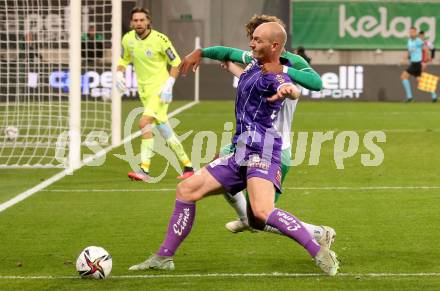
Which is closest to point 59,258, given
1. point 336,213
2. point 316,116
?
point 336,213

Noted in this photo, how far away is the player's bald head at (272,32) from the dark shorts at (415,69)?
24974 millimetres

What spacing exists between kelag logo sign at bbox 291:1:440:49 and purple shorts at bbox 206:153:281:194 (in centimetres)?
2992

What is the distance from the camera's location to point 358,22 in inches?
1511

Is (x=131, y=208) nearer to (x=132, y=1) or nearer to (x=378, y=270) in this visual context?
(x=378, y=270)

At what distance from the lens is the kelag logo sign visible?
38250 millimetres

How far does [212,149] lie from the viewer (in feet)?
61.1

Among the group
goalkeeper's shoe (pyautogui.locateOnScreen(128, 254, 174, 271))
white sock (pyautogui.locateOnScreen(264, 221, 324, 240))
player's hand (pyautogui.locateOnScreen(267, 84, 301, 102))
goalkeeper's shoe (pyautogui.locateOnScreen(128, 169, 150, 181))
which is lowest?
goalkeeper's shoe (pyautogui.locateOnScreen(128, 169, 150, 181))

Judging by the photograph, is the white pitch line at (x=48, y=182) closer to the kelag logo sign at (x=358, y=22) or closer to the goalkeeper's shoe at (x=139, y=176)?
the goalkeeper's shoe at (x=139, y=176)

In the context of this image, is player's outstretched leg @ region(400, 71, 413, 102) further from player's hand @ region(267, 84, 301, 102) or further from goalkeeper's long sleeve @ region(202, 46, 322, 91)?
player's hand @ region(267, 84, 301, 102)

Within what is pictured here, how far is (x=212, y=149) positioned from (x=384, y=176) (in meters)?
4.15

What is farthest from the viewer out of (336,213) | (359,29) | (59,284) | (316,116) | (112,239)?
(359,29)

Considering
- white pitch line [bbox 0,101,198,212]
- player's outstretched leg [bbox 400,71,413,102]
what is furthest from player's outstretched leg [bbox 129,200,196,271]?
player's outstretched leg [bbox 400,71,413,102]

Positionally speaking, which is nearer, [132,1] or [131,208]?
[131,208]

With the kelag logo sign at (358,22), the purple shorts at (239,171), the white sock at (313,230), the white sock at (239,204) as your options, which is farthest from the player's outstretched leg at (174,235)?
the kelag logo sign at (358,22)
